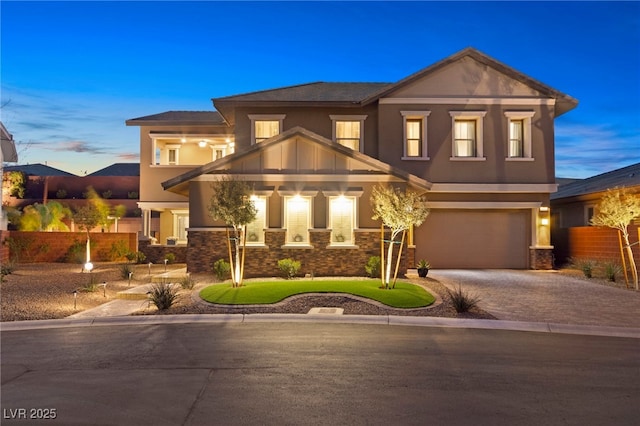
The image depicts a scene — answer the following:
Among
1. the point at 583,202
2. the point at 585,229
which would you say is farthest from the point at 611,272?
the point at 583,202

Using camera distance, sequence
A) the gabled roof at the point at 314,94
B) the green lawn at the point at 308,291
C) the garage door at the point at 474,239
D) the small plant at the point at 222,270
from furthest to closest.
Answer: the gabled roof at the point at 314,94 < the garage door at the point at 474,239 < the small plant at the point at 222,270 < the green lawn at the point at 308,291

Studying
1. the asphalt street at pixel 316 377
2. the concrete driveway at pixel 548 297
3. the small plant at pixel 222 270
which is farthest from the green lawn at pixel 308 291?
the asphalt street at pixel 316 377

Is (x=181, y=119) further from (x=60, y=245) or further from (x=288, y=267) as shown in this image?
(x=288, y=267)

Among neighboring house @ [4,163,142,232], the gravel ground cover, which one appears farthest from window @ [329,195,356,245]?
neighboring house @ [4,163,142,232]

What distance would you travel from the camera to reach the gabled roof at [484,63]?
76.3 ft

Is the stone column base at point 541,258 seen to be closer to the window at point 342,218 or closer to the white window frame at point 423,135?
the white window frame at point 423,135

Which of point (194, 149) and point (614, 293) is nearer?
point (614, 293)

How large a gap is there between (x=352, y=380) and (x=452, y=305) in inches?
273

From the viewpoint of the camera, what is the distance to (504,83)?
23.7 metres

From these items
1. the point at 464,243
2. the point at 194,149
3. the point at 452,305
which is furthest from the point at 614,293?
the point at 194,149

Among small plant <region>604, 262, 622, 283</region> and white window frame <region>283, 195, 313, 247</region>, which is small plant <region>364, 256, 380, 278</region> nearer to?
white window frame <region>283, 195, 313, 247</region>

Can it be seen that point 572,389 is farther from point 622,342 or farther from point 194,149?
point 194,149

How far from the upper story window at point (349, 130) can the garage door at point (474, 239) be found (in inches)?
186

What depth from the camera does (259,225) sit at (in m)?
20.2
